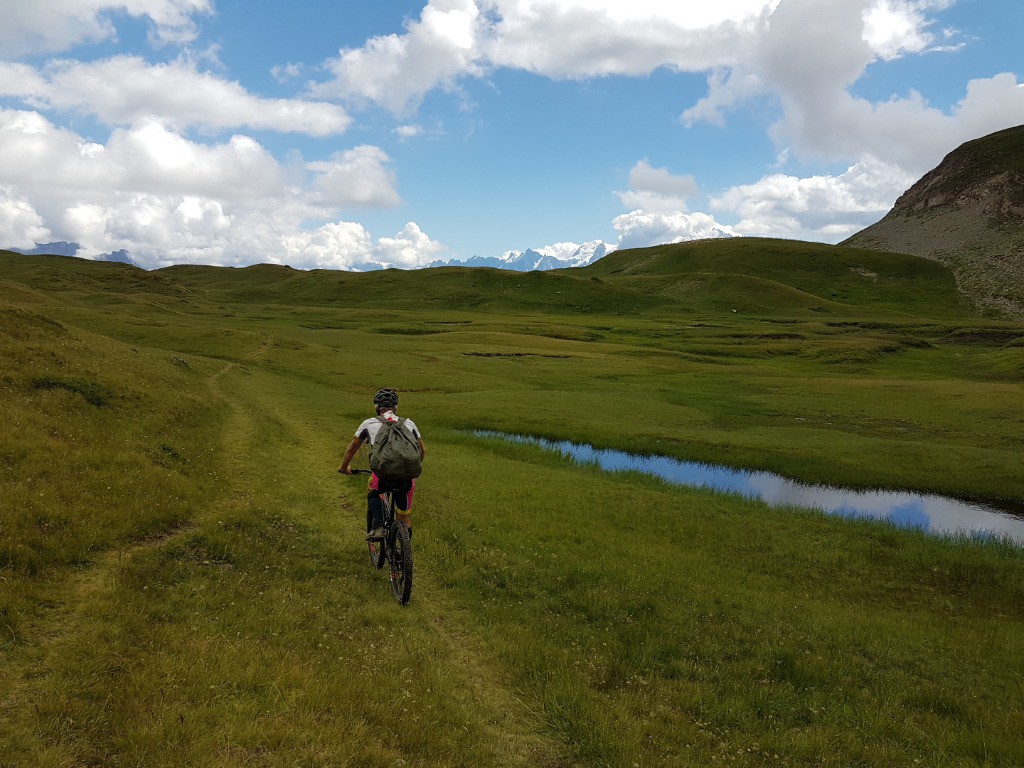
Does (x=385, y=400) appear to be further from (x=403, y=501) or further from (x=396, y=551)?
(x=396, y=551)

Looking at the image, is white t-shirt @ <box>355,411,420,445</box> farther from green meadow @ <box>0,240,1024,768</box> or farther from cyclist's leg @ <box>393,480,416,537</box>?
green meadow @ <box>0,240,1024,768</box>

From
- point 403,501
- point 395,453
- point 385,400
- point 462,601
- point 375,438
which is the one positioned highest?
point 385,400

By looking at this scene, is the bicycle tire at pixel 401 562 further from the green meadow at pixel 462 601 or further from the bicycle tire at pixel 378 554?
the bicycle tire at pixel 378 554

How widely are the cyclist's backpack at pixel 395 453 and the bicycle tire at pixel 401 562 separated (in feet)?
4.69

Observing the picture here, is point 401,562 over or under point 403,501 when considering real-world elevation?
under

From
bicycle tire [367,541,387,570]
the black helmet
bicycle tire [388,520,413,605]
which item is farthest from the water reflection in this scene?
the black helmet

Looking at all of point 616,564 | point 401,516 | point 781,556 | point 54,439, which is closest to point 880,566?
point 781,556

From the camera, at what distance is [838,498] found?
2988 cm

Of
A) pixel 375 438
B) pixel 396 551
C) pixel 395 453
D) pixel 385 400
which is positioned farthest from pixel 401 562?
pixel 385 400

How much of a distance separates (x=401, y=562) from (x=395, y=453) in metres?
2.84

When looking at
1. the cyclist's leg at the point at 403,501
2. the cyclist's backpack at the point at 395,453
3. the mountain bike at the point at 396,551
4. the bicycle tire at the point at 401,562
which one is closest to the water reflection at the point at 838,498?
the mountain bike at the point at 396,551

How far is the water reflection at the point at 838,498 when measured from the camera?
86.7ft

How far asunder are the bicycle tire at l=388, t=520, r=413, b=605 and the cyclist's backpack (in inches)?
56.3

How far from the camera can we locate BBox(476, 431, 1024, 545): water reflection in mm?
26422
